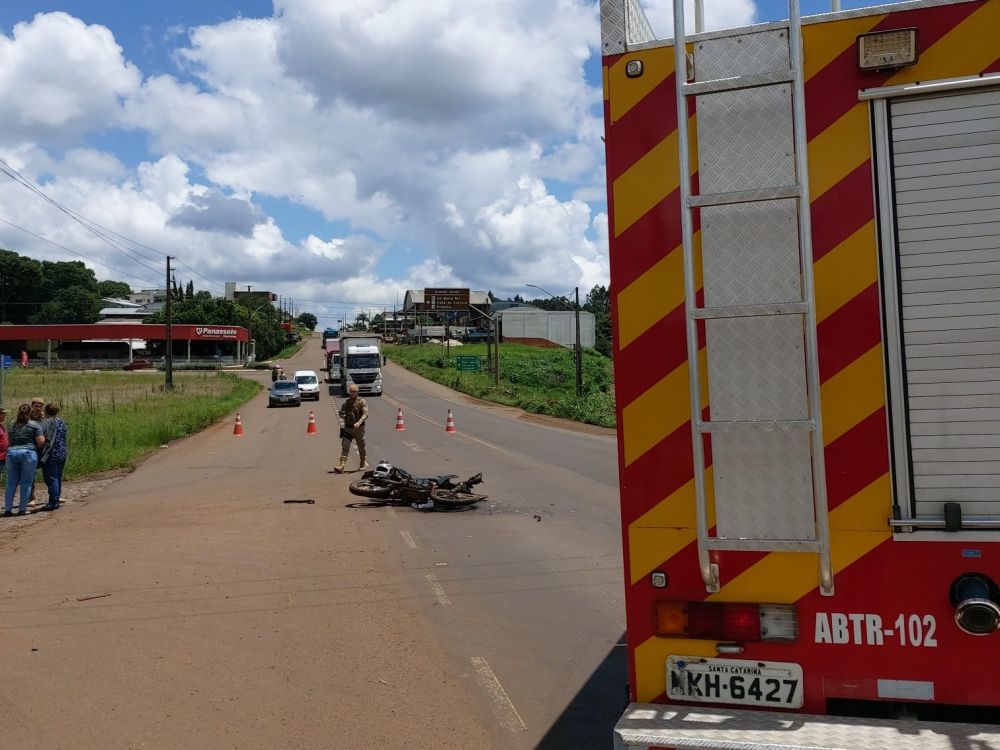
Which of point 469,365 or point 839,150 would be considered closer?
point 839,150

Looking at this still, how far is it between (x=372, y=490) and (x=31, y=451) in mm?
4786

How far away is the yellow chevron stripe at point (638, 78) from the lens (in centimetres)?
296

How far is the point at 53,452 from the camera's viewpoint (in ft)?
40.3

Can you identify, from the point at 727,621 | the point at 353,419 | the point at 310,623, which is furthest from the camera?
the point at 353,419

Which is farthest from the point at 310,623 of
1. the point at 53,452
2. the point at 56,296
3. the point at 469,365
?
the point at 56,296

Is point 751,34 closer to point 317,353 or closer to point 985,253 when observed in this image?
point 985,253

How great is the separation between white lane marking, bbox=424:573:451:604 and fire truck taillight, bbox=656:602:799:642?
455 cm

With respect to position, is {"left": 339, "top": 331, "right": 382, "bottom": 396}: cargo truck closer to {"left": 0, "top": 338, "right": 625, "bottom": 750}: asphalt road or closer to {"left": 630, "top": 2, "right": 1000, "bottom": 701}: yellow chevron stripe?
{"left": 0, "top": 338, "right": 625, "bottom": 750}: asphalt road

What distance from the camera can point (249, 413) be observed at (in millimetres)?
38188

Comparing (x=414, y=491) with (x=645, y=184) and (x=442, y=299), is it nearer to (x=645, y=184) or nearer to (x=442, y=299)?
(x=645, y=184)

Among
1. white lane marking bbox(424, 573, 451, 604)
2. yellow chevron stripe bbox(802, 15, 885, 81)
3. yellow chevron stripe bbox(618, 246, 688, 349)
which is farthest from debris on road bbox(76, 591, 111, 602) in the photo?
yellow chevron stripe bbox(802, 15, 885, 81)

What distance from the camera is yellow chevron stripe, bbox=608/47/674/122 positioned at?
296 cm

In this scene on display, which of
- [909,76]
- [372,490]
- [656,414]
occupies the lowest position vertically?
[372,490]

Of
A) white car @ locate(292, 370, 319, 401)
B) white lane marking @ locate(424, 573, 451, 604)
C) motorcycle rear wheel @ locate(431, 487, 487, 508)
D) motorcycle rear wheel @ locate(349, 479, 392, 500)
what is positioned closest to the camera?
white lane marking @ locate(424, 573, 451, 604)
